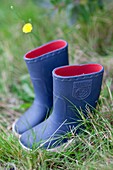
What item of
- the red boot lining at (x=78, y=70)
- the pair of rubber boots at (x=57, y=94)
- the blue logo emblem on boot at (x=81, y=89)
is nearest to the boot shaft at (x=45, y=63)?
the pair of rubber boots at (x=57, y=94)

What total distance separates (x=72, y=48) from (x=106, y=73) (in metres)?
0.29

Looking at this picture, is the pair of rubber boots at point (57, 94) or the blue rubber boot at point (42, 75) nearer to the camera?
the pair of rubber boots at point (57, 94)

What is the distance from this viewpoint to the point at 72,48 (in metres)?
2.12

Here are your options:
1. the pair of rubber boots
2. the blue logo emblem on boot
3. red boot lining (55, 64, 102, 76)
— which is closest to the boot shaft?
the pair of rubber boots

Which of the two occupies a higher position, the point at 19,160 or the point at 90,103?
the point at 90,103

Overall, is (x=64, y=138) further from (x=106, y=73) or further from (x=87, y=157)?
(x=106, y=73)

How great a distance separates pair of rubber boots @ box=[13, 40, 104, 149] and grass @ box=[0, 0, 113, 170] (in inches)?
2.0

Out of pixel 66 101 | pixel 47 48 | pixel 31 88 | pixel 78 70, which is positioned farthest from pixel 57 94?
pixel 31 88

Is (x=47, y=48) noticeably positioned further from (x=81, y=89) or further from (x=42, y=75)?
(x=81, y=89)

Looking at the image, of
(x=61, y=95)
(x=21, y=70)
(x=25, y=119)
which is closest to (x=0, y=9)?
(x=21, y=70)

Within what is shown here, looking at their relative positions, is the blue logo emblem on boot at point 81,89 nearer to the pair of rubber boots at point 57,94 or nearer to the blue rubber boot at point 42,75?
the pair of rubber boots at point 57,94

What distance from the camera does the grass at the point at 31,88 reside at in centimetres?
133

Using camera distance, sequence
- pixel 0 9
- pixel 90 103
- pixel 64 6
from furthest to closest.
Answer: pixel 0 9 → pixel 64 6 → pixel 90 103

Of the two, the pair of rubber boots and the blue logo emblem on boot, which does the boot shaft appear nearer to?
the pair of rubber boots
